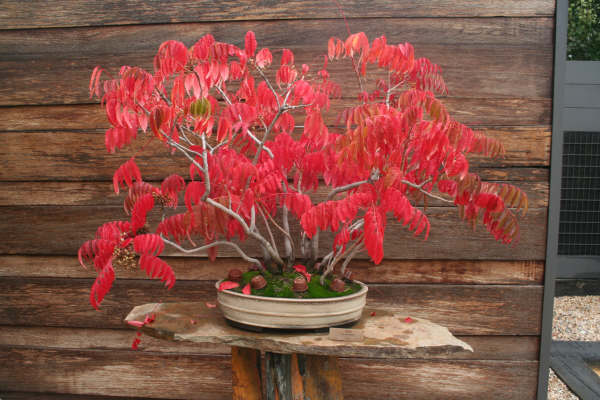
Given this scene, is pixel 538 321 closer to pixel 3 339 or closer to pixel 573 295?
pixel 573 295

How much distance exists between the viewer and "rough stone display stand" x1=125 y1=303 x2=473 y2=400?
1174 millimetres

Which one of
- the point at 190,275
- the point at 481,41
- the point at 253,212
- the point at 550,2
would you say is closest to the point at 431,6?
the point at 481,41

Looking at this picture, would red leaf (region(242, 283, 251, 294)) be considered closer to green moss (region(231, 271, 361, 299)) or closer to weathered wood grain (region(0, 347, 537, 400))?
green moss (region(231, 271, 361, 299))

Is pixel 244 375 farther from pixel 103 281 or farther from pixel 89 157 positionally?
pixel 89 157

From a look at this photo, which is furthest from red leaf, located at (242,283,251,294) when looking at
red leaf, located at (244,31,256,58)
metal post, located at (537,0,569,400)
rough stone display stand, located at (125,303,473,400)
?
metal post, located at (537,0,569,400)

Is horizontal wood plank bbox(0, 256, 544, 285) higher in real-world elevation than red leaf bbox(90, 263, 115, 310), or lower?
lower

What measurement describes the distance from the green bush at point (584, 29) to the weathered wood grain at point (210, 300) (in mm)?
4395

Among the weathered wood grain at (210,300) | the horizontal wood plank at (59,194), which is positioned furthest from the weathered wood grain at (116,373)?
the horizontal wood plank at (59,194)

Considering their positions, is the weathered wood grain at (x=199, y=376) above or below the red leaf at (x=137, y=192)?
below

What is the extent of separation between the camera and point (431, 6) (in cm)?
189

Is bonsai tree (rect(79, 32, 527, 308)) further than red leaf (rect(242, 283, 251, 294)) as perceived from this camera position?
No

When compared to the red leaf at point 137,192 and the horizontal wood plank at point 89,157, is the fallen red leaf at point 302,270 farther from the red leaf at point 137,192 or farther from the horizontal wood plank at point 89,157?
the horizontal wood plank at point 89,157

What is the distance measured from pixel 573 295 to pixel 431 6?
342 cm

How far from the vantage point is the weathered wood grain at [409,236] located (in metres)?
1.92
